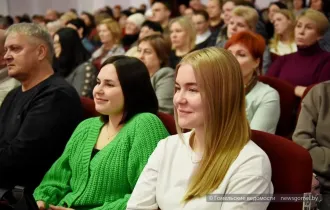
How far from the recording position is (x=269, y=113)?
277cm

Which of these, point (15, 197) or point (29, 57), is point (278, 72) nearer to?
point (29, 57)

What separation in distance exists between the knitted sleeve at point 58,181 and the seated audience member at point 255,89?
96cm

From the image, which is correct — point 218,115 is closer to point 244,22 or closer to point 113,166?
point 113,166

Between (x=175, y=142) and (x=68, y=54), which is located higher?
(x=175, y=142)

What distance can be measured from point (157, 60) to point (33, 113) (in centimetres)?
136

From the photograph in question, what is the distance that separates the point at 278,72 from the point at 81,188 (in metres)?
2.29

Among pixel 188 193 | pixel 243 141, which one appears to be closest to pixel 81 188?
Answer: pixel 188 193

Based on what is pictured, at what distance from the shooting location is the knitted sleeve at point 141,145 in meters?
2.07

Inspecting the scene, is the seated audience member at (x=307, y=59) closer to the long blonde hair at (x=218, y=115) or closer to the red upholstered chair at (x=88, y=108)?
the red upholstered chair at (x=88, y=108)

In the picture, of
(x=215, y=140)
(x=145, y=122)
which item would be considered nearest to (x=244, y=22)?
(x=145, y=122)

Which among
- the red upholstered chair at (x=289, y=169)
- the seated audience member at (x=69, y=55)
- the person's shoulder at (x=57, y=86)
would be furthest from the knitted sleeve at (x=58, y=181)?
the seated audience member at (x=69, y=55)

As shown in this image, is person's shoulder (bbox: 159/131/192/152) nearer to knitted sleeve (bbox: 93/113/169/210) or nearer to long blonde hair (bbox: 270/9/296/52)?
knitted sleeve (bbox: 93/113/169/210)

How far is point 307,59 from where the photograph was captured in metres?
3.92

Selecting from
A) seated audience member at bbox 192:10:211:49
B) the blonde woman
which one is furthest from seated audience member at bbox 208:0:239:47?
the blonde woman
